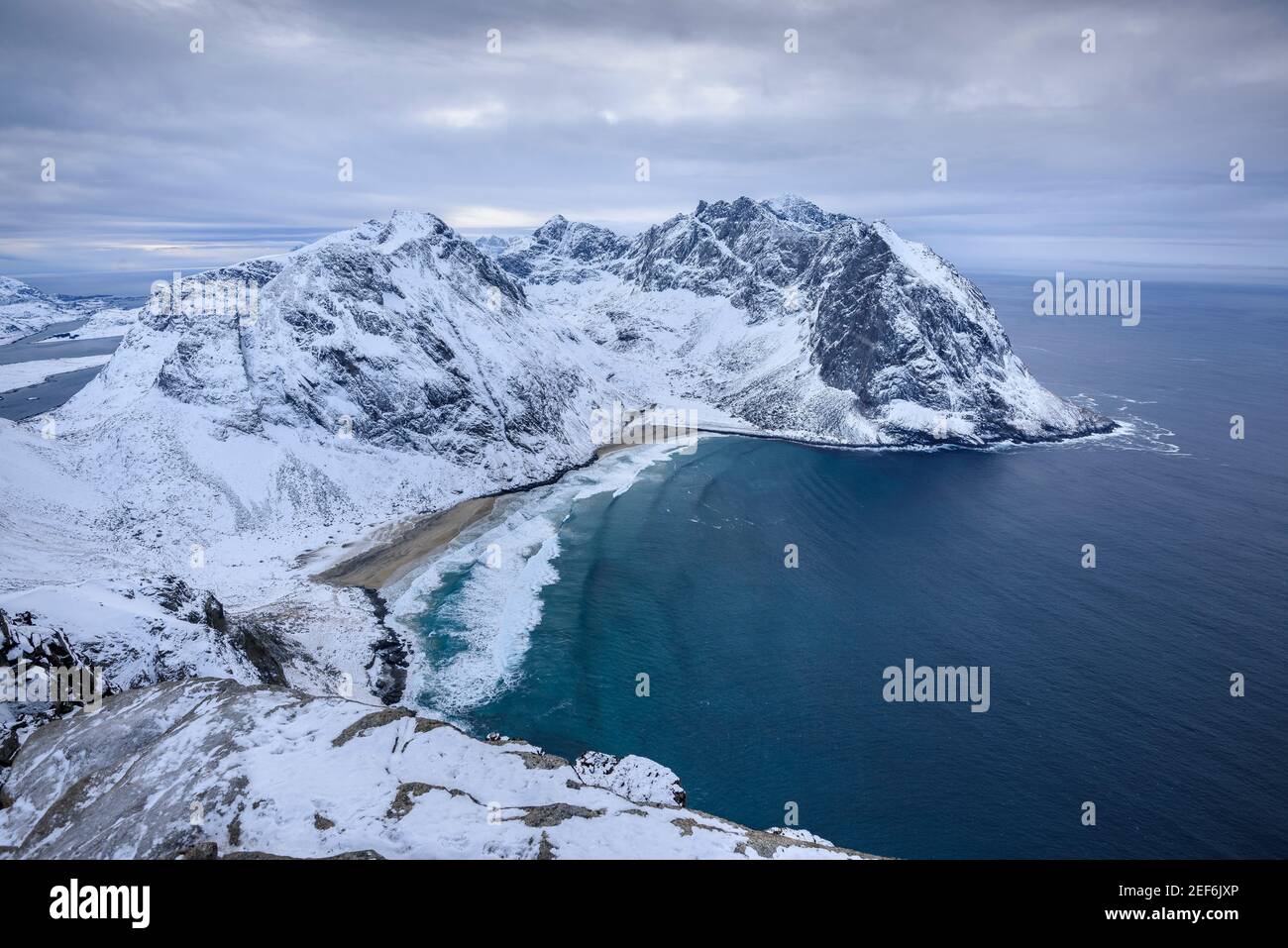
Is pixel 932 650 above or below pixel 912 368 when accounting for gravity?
below

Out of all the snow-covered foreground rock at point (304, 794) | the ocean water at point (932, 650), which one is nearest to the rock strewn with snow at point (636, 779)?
the snow-covered foreground rock at point (304, 794)

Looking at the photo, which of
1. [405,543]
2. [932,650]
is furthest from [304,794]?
[405,543]

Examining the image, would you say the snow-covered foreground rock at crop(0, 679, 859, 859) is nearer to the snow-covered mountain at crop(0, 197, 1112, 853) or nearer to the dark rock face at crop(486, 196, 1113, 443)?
the snow-covered mountain at crop(0, 197, 1112, 853)

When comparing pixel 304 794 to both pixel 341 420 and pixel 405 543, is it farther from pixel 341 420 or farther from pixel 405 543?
pixel 341 420

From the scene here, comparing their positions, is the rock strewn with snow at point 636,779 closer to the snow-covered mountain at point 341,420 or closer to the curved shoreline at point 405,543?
the snow-covered mountain at point 341,420

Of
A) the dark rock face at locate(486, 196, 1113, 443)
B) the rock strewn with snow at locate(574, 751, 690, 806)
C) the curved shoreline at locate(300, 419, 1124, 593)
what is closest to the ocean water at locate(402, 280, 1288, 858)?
the curved shoreline at locate(300, 419, 1124, 593)

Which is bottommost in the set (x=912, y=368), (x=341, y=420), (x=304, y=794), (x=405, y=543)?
(x=405, y=543)

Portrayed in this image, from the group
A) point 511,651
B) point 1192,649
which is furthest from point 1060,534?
point 511,651
